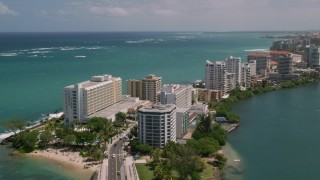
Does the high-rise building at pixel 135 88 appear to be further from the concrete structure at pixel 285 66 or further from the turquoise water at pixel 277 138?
the concrete structure at pixel 285 66

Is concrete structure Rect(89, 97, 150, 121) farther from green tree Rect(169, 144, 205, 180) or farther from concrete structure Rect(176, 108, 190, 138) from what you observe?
green tree Rect(169, 144, 205, 180)

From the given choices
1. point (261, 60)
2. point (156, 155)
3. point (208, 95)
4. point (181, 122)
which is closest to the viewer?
point (156, 155)

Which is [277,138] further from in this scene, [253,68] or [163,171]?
[253,68]

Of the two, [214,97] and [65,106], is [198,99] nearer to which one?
[214,97]

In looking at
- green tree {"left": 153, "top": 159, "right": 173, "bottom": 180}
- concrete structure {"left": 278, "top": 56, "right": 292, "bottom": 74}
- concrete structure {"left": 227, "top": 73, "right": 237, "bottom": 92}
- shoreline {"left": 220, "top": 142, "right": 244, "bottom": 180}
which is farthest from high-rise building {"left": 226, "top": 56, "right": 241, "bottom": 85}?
green tree {"left": 153, "top": 159, "right": 173, "bottom": 180}

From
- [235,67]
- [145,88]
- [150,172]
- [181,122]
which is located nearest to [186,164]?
[150,172]
